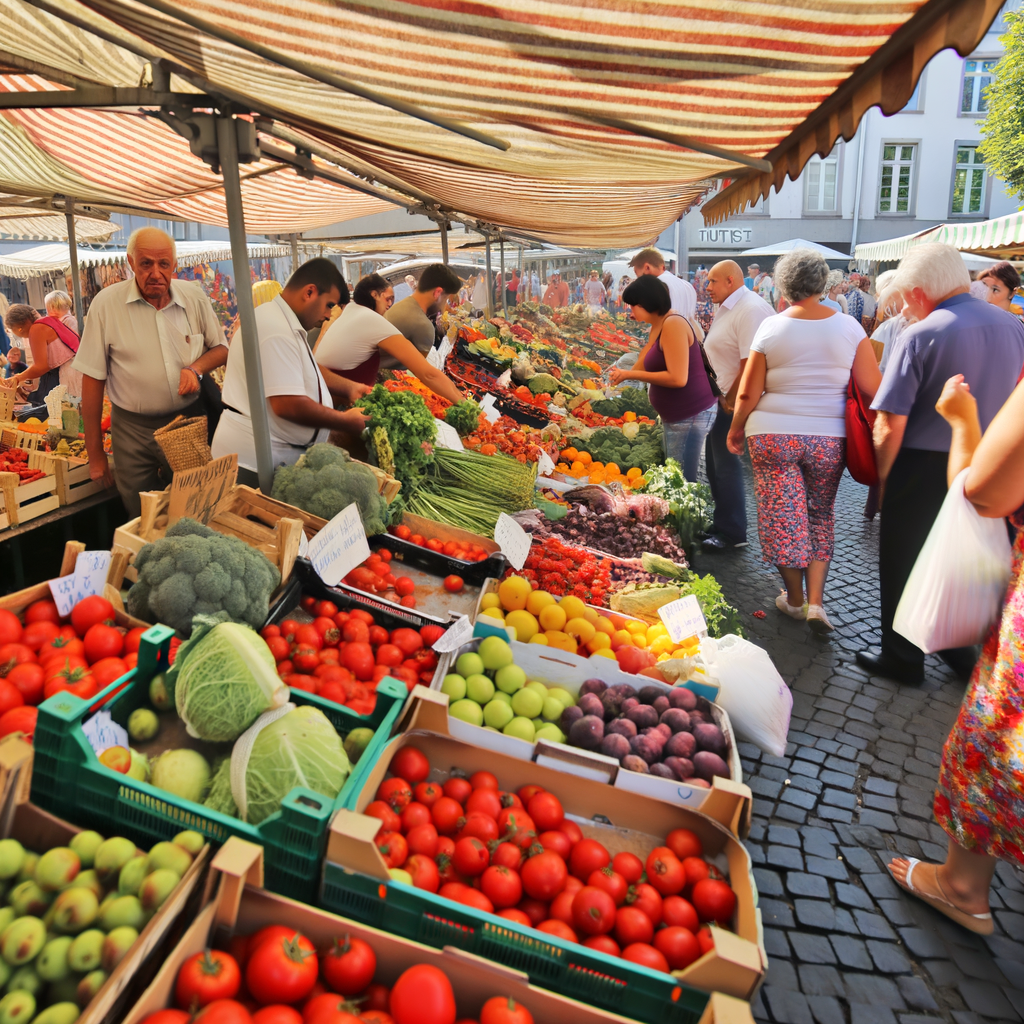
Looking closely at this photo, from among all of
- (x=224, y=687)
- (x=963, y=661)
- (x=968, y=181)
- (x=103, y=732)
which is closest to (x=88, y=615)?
(x=103, y=732)

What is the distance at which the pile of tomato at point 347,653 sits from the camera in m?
2.06

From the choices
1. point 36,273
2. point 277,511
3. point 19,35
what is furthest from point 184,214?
point 36,273

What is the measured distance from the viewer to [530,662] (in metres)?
2.48

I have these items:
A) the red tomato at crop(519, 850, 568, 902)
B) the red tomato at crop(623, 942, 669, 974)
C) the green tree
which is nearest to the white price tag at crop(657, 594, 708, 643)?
the red tomato at crop(519, 850, 568, 902)

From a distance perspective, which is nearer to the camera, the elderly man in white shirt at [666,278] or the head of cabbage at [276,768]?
the head of cabbage at [276,768]

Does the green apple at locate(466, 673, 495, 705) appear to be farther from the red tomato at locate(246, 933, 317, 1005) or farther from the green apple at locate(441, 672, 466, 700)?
the red tomato at locate(246, 933, 317, 1005)

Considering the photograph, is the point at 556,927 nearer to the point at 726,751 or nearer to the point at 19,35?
the point at 726,751

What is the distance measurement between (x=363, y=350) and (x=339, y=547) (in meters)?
1.71

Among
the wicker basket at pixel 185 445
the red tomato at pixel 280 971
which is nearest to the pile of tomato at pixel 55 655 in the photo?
the wicker basket at pixel 185 445

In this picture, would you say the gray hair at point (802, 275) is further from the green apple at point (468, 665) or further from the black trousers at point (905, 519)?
the green apple at point (468, 665)

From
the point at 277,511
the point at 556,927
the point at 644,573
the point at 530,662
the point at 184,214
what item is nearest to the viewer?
the point at 556,927

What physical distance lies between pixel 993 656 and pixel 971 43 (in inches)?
61.4

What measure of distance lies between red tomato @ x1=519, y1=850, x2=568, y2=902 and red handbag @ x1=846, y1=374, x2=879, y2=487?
312 cm

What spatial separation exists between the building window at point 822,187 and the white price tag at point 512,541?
29285 mm
